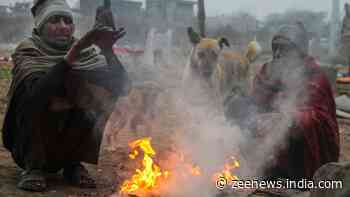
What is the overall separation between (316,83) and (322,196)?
6.43 ft

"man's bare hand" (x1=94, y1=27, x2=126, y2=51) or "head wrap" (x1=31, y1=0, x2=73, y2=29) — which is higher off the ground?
"head wrap" (x1=31, y1=0, x2=73, y2=29)

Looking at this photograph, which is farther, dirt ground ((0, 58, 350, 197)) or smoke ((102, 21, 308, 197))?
smoke ((102, 21, 308, 197))

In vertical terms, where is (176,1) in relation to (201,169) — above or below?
above

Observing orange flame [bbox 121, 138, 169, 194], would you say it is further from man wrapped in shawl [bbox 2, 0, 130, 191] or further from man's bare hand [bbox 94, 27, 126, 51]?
man's bare hand [bbox 94, 27, 126, 51]

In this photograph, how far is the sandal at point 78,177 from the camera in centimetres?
525

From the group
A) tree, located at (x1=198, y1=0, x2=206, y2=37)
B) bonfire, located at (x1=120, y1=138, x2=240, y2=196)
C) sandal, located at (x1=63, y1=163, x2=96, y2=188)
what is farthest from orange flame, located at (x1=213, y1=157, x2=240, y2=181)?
tree, located at (x1=198, y1=0, x2=206, y2=37)

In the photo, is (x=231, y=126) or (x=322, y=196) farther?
(x=231, y=126)

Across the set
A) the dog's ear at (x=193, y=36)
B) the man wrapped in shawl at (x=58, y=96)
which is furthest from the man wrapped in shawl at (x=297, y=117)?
the dog's ear at (x=193, y=36)

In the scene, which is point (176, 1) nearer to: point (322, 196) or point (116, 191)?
point (116, 191)

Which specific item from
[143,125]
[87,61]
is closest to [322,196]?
[87,61]

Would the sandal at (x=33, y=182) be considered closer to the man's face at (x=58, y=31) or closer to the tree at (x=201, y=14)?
the man's face at (x=58, y=31)

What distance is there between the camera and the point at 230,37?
11.7m

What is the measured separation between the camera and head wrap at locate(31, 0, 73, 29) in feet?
16.6

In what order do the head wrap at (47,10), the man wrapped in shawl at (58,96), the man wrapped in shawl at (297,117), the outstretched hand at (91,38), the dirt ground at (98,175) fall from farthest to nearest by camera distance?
the man wrapped in shawl at (297,117)
the head wrap at (47,10)
the dirt ground at (98,175)
the man wrapped in shawl at (58,96)
the outstretched hand at (91,38)
